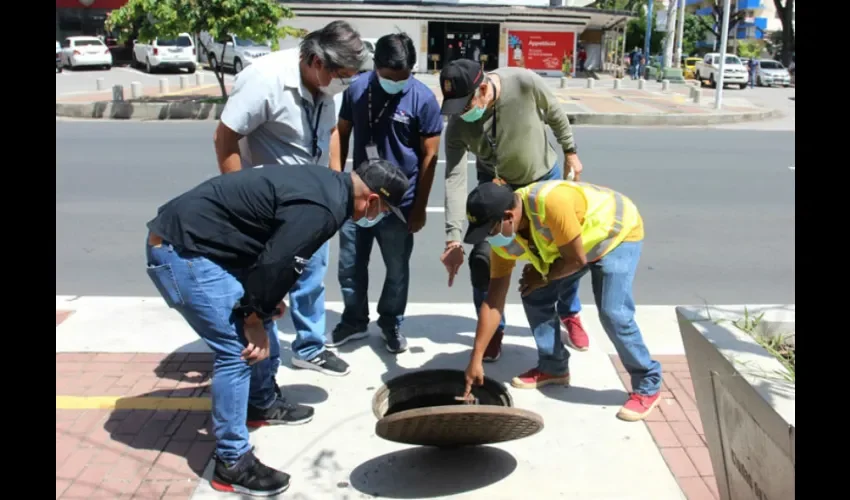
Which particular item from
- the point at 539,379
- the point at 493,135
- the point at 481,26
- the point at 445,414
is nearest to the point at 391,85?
the point at 493,135

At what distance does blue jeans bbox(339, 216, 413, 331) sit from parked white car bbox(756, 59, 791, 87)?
107 ft

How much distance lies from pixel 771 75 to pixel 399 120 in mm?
32623

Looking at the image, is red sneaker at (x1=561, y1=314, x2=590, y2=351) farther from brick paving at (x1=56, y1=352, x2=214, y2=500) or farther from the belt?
the belt

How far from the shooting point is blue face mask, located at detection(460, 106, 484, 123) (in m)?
3.94

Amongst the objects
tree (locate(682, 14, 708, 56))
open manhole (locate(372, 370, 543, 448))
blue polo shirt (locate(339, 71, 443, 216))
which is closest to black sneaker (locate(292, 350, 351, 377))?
open manhole (locate(372, 370, 543, 448))

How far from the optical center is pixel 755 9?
204 ft

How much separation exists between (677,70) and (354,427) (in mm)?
30677

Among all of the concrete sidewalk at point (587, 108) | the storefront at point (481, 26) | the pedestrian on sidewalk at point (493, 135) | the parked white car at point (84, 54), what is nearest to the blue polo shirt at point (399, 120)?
the pedestrian on sidewalk at point (493, 135)

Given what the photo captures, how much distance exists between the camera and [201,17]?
1659 centimetres

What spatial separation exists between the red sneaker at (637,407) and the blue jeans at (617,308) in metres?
0.03

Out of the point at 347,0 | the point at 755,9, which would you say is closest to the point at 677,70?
the point at 347,0

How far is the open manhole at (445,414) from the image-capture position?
2949 millimetres

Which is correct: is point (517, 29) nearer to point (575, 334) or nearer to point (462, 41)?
point (462, 41)

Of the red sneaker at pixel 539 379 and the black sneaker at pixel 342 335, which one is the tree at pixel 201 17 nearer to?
the black sneaker at pixel 342 335
